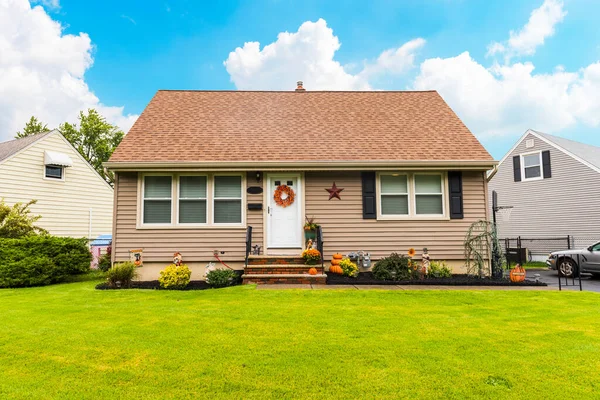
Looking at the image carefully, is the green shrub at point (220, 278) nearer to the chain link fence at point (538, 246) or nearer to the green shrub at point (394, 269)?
the green shrub at point (394, 269)

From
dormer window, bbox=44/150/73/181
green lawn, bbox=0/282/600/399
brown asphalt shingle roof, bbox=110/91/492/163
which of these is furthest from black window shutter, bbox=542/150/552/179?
dormer window, bbox=44/150/73/181

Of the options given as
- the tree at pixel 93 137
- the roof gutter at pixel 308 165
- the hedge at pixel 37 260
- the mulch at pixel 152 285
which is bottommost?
the mulch at pixel 152 285

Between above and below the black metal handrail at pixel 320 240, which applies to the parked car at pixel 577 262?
below

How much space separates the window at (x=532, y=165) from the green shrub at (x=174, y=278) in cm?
1688

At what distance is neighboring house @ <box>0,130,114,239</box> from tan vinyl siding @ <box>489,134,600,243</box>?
19.0 metres

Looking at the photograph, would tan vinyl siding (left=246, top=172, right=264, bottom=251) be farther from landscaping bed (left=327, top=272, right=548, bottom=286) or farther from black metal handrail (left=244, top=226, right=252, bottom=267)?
landscaping bed (left=327, top=272, right=548, bottom=286)

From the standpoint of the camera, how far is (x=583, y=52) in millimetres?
14805

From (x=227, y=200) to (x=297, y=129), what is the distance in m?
3.09

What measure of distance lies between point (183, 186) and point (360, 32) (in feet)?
36.4

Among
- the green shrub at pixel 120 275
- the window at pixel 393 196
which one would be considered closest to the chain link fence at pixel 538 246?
the window at pixel 393 196

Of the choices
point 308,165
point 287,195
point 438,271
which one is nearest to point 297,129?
point 308,165

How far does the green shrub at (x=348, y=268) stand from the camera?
8547 millimetres

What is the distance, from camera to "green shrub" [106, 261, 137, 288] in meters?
7.90

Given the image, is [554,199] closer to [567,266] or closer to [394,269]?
[567,266]
